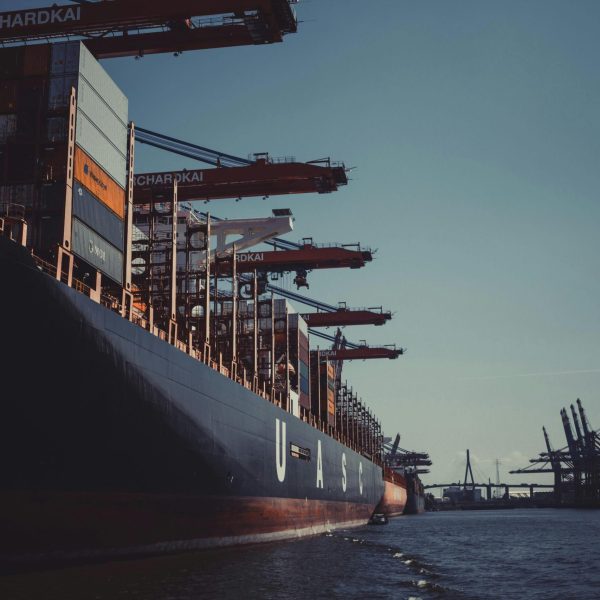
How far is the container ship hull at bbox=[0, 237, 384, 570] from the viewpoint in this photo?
14.2 meters

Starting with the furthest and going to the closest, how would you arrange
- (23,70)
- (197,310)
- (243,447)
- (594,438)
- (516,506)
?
(516,506)
(594,438)
(197,310)
(243,447)
(23,70)

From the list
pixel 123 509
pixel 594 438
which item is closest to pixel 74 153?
pixel 123 509

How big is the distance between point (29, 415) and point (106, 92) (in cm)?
952

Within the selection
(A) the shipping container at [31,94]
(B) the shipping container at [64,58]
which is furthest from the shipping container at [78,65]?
(A) the shipping container at [31,94]

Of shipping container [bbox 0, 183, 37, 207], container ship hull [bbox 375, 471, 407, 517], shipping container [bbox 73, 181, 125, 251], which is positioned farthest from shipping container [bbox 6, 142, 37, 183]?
container ship hull [bbox 375, 471, 407, 517]

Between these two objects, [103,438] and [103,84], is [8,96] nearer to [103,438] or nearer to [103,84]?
[103,84]

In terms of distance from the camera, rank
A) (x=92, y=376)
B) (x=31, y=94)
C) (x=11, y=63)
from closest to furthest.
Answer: (x=92, y=376)
(x=31, y=94)
(x=11, y=63)

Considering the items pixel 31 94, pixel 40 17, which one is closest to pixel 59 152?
pixel 31 94

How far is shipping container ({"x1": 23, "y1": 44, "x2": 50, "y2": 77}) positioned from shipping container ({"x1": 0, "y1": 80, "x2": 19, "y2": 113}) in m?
0.43

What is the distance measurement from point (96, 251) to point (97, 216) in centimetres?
87

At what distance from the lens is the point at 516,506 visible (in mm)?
174750

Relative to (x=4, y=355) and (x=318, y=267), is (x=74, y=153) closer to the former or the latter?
(x=4, y=355)

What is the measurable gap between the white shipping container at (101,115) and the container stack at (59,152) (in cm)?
2

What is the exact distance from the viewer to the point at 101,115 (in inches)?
771
